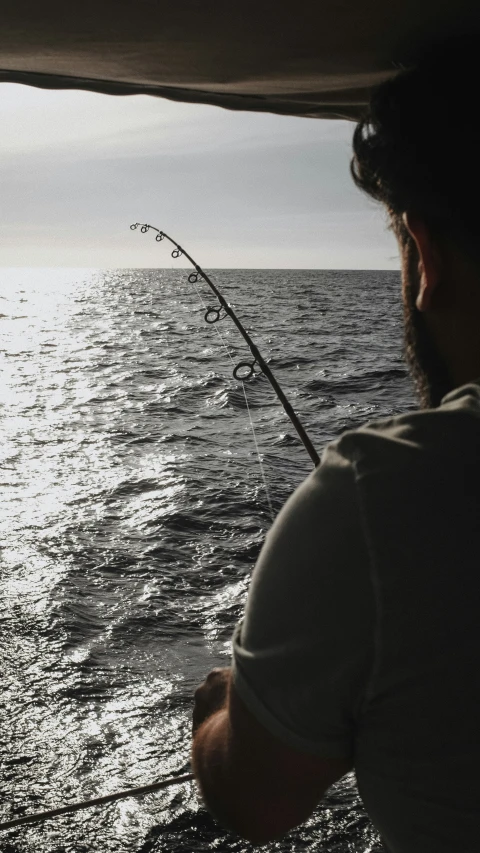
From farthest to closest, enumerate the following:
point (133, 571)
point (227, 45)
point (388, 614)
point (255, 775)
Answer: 1. point (133, 571)
2. point (227, 45)
3. point (255, 775)
4. point (388, 614)

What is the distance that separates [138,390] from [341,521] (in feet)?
54.4

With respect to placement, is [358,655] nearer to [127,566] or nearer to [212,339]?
[127,566]

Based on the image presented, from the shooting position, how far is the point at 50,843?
3.65 m

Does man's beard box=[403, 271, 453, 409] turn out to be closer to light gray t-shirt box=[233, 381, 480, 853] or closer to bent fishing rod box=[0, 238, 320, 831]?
light gray t-shirt box=[233, 381, 480, 853]

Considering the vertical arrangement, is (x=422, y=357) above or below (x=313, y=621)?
above

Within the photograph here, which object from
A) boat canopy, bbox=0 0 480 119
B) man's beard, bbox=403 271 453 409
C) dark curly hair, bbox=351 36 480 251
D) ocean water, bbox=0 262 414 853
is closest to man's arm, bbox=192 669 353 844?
man's beard, bbox=403 271 453 409

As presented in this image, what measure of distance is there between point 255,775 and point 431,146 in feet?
2.65

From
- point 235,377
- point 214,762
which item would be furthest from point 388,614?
point 235,377

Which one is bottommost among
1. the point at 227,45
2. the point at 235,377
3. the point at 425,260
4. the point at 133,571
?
the point at 133,571

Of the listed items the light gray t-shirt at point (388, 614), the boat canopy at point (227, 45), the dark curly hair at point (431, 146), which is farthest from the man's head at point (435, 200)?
the boat canopy at point (227, 45)

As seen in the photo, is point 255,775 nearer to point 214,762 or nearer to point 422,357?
point 214,762

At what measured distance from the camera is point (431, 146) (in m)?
0.94

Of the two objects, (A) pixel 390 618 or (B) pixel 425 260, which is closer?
(A) pixel 390 618

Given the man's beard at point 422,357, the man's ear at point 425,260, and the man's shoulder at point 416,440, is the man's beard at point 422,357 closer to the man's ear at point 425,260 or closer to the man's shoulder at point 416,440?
the man's ear at point 425,260
